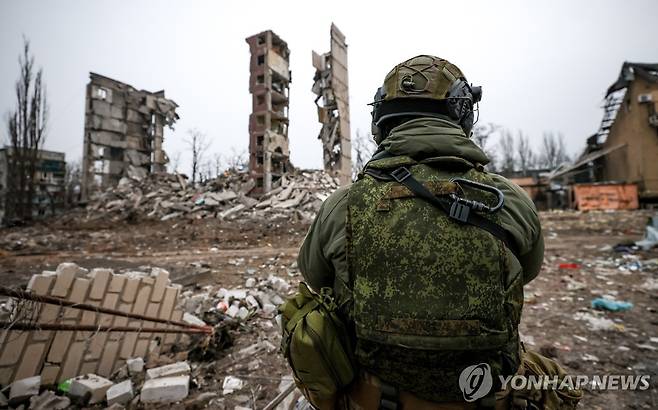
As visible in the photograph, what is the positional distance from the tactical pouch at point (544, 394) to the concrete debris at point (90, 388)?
2869 millimetres

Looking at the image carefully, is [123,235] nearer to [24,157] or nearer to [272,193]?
[272,193]

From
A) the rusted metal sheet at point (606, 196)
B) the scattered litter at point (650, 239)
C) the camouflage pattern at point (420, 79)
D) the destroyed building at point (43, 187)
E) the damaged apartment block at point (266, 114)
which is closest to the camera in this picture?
the camouflage pattern at point (420, 79)

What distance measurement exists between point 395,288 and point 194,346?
2.96 meters

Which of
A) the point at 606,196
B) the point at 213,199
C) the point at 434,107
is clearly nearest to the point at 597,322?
the point at 434,107

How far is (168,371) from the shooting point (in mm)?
2762

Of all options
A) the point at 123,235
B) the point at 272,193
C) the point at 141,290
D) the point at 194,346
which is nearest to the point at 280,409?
the point at 194,346

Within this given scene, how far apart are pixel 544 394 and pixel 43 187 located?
2650cm

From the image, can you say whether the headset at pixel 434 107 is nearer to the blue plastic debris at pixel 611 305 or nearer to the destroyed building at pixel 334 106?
the blue plastic debris at pixel 611 305

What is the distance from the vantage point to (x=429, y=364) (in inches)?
42.2

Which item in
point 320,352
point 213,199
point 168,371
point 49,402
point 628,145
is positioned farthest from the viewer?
point 628,145

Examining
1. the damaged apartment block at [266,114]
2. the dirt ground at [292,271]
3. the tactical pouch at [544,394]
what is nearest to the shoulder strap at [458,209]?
the tactical pouch at [544,394]

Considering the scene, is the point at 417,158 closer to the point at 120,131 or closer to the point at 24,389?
the point at 24,389

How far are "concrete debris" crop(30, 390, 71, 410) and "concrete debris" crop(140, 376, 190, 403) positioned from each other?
0.54 meters

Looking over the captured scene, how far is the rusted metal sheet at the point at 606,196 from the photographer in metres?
13.2
